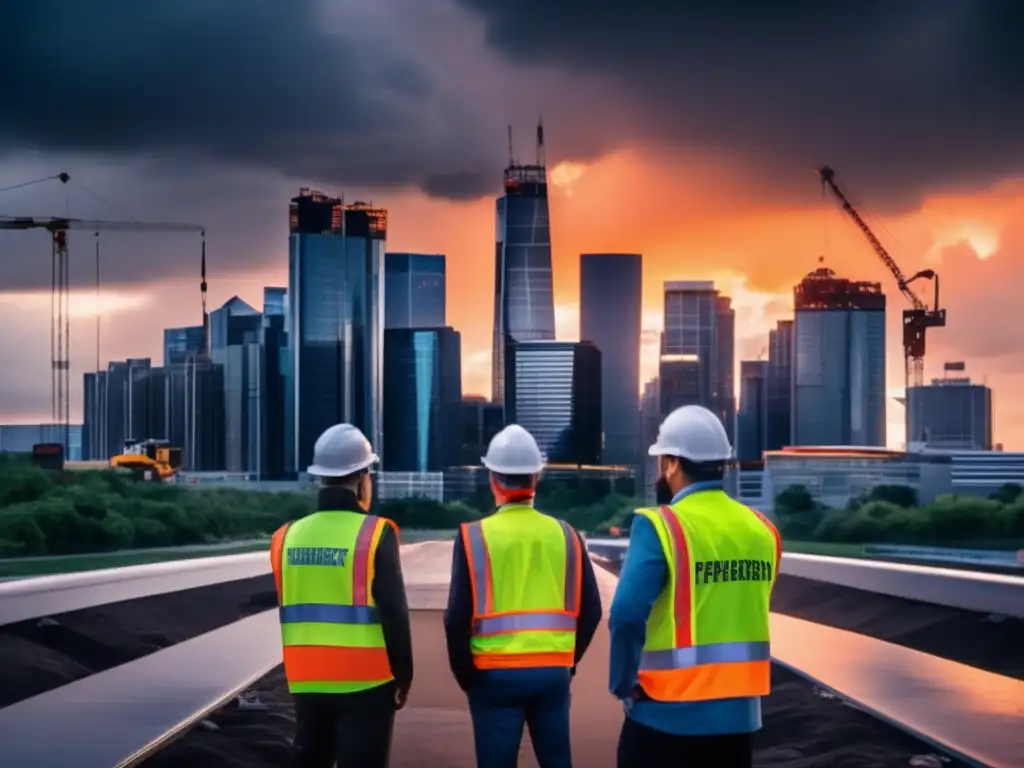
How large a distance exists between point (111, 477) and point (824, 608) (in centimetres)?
7184

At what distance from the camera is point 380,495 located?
137 m

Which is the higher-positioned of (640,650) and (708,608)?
(708,608)

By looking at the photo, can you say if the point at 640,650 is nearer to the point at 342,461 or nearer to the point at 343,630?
the point at 343,630

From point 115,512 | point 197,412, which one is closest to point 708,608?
point 115,512

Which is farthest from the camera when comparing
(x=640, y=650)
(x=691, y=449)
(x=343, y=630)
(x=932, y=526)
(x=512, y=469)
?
(x=932, y=526)

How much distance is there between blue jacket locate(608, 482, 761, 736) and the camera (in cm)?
492

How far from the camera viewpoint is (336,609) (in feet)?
20.1

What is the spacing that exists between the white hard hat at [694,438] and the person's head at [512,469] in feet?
3.71

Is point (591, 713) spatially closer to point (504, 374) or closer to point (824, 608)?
point (824, 608)

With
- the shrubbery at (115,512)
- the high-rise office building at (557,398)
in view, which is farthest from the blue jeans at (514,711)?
the high-rise office building at (557,398)

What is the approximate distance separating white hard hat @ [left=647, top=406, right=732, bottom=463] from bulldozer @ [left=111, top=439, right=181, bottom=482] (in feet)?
325

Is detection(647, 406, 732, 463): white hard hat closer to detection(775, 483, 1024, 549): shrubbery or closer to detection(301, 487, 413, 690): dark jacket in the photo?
detection(301, 487, 413, 690): dark jacket

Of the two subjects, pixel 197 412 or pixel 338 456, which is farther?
pixel 197 412

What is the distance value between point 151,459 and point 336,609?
4499 inches
